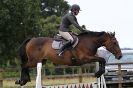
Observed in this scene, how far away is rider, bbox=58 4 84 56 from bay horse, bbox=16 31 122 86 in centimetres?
25

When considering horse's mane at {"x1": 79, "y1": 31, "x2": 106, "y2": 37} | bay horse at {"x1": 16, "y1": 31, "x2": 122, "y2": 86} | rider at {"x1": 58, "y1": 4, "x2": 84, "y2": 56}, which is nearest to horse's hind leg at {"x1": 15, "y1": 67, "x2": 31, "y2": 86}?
bay horse at {"x1": 16, "y1": 31, "x2": 122, "y2": 86}

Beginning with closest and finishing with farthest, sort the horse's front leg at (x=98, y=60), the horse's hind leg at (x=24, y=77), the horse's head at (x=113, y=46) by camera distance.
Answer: the horse's front leg at (x=98, y=60)
the horse's head at (x=113, y=46)
the horse's hind leg at (x=24, y=77)

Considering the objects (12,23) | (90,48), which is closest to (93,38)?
(90,48)

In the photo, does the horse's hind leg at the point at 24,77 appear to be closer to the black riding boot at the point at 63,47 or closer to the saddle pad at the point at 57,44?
the saddle pad at the point at 57,44

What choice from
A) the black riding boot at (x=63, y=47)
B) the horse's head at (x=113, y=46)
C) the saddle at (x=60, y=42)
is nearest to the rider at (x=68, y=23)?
the black riding boot at (x=63, y=47)

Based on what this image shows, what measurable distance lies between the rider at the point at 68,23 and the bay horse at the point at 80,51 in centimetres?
25

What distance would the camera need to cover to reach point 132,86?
63.7 ft

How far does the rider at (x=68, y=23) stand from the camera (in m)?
13.8

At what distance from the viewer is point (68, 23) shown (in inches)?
556

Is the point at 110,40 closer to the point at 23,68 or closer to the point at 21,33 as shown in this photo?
the point at 23,68

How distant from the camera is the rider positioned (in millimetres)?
13828

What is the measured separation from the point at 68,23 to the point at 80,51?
88 centimetres

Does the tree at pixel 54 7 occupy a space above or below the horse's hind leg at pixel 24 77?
below

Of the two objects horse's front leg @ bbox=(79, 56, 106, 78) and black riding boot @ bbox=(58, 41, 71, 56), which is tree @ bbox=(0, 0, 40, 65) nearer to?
black riding boot @ bbox=(58, 41, 71, 56)
